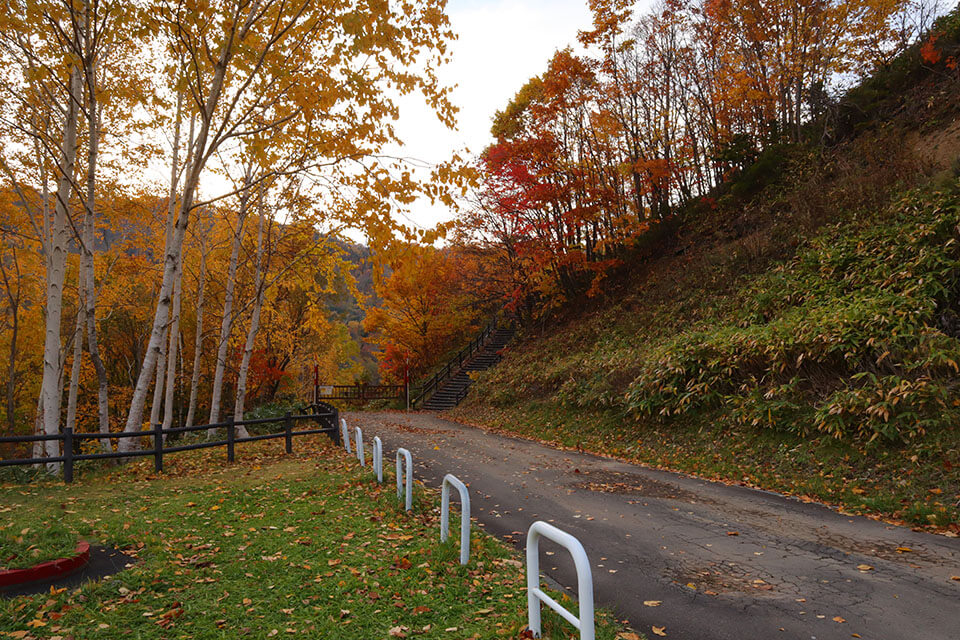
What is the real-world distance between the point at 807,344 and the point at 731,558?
6490mm

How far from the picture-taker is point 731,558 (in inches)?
214

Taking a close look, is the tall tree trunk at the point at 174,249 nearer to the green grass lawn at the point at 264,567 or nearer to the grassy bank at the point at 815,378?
the green grass lawn at the point at 264,567

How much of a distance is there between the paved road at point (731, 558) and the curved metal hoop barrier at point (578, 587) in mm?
1038

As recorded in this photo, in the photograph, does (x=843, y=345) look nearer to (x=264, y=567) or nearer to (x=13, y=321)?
(x=264, y=567)

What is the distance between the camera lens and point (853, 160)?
53.0 feet

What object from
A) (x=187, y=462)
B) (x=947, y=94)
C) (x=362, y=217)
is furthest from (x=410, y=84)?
(x=947, y=94)

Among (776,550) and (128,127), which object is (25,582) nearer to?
Result: (776,550)

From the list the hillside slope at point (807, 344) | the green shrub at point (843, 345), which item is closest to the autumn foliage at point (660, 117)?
the hillside slope at point (807, 344)

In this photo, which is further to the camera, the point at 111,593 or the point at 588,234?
the point at 588,234

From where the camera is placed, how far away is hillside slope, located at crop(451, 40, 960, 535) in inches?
313

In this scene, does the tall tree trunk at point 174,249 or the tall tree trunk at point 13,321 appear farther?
the tall tree trunk at point 13,321

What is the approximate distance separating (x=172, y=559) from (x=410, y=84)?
856 cm

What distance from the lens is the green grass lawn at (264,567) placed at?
4.01 metres

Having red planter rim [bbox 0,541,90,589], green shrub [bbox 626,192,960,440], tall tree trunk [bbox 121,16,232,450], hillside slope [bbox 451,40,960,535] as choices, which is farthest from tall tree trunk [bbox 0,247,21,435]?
green shrub [bbox 626,192,960,440]
